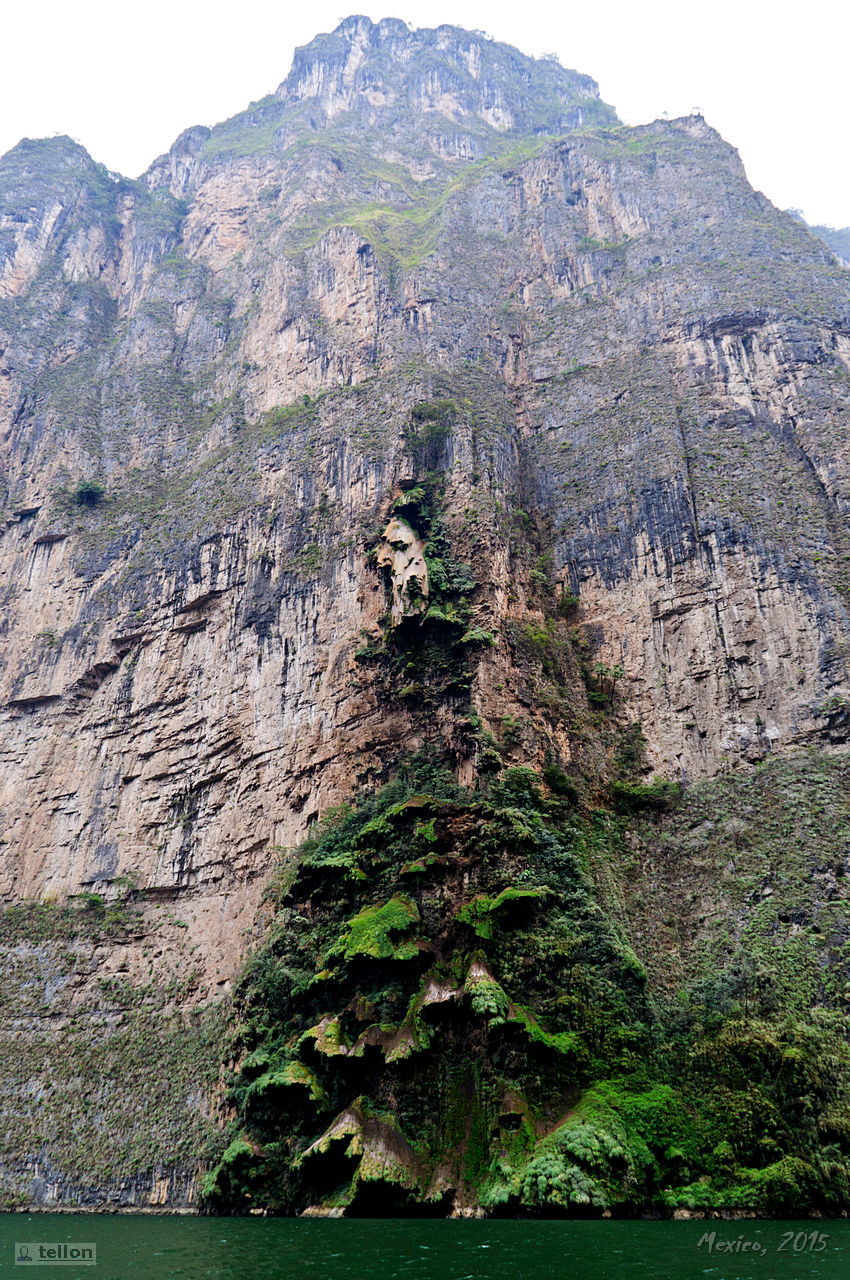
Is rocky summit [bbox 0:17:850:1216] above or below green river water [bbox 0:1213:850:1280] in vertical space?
above

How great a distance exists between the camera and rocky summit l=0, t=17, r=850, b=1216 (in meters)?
23.8

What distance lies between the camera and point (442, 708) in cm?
3334

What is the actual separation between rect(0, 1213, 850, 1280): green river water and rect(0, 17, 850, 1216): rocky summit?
7.57 feet

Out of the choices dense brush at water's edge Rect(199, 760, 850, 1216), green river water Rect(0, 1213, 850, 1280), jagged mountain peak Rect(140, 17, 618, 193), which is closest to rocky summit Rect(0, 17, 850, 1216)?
dense brush at water's edge Rect(199, 760, 850, 1216)

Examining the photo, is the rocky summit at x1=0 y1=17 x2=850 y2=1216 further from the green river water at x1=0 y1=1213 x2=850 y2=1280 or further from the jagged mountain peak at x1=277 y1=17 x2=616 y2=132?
the jagged mountain peak at x1=277 y1=17 x2=616 y2=132

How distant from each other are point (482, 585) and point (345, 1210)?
22.3 metres

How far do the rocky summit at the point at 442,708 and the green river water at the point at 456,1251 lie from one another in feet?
7.57

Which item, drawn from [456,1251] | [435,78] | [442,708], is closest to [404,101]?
[435,78]

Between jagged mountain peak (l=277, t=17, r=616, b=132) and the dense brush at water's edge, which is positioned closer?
the dense brush at water's edge

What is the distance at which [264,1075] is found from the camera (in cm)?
2575

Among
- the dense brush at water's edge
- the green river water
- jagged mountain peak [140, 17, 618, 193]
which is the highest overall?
jagged mountain peak [140, 17, 618, 193]

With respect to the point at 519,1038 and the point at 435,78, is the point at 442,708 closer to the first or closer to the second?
the point at 519,1038

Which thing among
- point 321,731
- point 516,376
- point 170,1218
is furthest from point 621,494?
point 170,1218

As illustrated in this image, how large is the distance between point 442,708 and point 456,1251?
19.6 m
